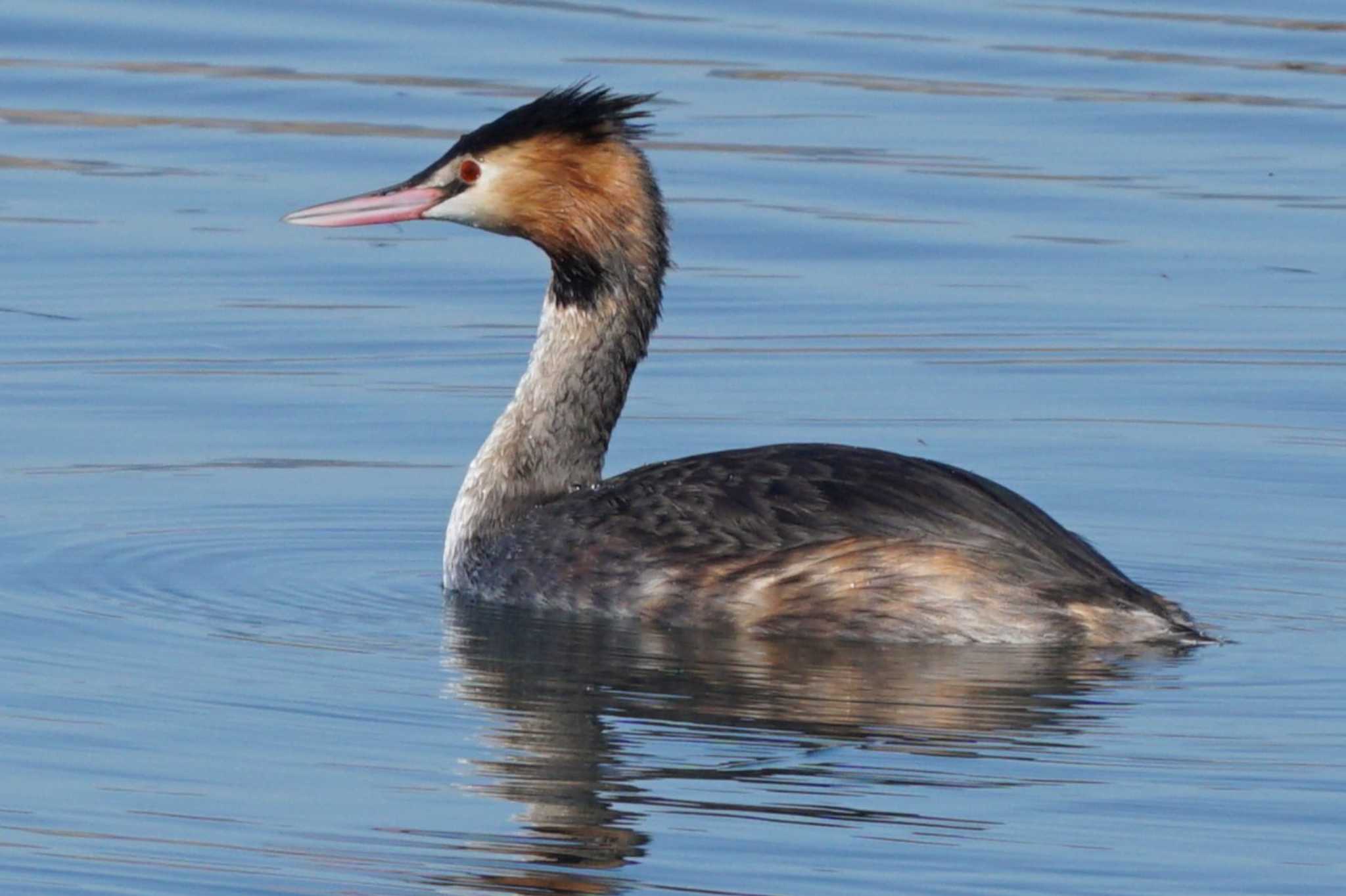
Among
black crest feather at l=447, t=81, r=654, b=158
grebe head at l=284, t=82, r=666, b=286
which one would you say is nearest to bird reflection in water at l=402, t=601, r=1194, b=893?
grebe head at l=284, t=82, r=666, b=286

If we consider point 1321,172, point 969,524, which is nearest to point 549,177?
point 969,524

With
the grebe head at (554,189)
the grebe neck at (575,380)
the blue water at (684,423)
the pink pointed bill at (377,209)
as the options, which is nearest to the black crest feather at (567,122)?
the grebe head at (554,189)

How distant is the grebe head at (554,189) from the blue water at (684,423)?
98 cm

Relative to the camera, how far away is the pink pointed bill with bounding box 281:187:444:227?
9547 millimetres

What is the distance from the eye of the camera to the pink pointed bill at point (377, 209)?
9.55m

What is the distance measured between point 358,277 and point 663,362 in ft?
6.36

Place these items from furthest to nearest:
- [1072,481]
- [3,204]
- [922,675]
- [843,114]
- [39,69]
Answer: [39,69], [843,114], [3,204], [1072,481], [922,675]

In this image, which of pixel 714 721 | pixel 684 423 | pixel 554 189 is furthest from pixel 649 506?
pixel 684 423

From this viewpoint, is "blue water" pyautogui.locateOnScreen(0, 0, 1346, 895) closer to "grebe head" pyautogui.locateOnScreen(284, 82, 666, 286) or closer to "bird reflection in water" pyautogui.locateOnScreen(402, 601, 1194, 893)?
"bird reflection in water" pyautogui.locateOnScreen(402, 601, 1194, 893)

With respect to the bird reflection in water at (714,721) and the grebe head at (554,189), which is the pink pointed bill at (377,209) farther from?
the bird reflection in water at (714,721)

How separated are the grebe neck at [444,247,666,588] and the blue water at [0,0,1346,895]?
0.43 m

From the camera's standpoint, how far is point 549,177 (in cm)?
949

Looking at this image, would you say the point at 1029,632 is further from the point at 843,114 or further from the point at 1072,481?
the point at 843,114

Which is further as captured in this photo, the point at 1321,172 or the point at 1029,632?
the point at 1321,172
